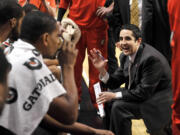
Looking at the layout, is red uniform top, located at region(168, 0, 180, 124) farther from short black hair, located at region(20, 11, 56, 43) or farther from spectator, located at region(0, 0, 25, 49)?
spectator, located at region(0, 0, 25, 49)

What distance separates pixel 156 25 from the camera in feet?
10.4

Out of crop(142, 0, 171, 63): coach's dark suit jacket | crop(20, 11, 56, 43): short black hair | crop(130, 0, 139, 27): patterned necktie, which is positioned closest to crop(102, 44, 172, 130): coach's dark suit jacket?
crop(142, 0, 171, 63): coach's dark suit jacket

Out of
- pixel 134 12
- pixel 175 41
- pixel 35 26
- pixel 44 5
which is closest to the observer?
pixel 35 26

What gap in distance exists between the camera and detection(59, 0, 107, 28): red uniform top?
364 cm

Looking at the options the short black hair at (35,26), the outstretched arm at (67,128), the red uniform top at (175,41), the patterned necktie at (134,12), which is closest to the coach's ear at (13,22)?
the short black hair at (35,26)

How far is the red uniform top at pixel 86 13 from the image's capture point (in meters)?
3.64

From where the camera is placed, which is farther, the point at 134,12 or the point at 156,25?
the point at 134,12

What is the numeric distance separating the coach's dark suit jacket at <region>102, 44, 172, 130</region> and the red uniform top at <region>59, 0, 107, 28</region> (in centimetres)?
99

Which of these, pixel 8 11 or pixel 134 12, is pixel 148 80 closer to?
pixel 134 12

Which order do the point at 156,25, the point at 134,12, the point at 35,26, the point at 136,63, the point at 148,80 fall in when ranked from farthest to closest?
the point at 134,12, the point at 156,25, the point at 136,63, the point at 148,80, the point at 35,26

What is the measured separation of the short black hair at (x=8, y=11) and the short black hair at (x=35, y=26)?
481 millimetres

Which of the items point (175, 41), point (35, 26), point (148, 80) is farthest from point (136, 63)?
point (35, 26)

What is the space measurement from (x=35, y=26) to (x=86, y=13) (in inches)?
75.2

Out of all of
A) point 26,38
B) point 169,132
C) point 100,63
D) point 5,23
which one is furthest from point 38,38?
point 169,132
